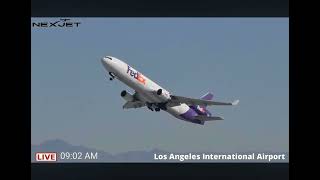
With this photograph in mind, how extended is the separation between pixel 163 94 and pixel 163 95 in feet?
0.12

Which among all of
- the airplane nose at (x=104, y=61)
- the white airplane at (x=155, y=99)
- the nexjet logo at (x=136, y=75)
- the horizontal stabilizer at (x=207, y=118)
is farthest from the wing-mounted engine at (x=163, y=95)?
the airplane nose at (x=104, y=61)

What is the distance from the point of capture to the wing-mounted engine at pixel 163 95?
15.4m

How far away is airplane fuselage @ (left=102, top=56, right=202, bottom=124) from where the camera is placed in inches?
572

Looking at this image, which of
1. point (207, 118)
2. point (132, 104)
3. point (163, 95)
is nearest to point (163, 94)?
point (163, 95)

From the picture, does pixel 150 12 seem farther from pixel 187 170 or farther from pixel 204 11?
pixel 187 170

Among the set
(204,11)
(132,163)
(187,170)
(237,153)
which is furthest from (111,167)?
(204,11)

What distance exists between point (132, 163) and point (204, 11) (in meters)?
3.03

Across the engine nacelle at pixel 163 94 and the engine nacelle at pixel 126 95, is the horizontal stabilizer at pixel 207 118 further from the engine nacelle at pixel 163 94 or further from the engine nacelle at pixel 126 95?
the engine nacelle at pixel 126 95

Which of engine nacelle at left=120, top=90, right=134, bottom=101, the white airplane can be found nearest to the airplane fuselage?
the white airplane

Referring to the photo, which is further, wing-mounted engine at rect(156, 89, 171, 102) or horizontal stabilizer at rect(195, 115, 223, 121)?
wing-mounted engine at rect(156, 89, 171, 102)

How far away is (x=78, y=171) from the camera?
44.6 ft

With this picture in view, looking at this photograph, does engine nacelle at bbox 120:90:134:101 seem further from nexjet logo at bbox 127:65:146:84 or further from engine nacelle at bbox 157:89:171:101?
engine nacelle at bbox 157:89:171:101
